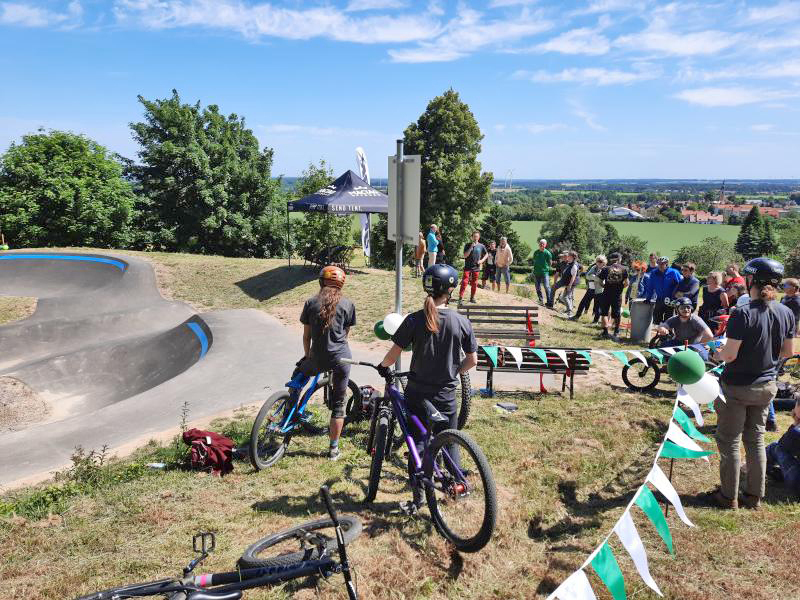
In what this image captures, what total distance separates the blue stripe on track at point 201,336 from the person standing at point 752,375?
9.34 meters

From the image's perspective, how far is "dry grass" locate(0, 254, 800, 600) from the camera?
12.2 feet

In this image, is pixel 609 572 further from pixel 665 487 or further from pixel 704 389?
pixel 704 389

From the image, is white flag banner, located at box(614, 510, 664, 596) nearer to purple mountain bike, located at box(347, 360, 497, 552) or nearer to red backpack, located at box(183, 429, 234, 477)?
purple mountain bike, located at box(347, 360, 497, 552)

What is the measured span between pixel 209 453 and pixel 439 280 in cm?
329

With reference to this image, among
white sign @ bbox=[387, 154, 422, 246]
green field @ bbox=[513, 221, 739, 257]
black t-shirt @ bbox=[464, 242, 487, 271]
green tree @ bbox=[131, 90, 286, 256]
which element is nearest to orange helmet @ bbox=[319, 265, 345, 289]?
white sign @ bbox=[387, 154, 422, 246]

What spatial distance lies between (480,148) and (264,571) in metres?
36.4

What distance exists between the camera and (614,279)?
40.9 feet

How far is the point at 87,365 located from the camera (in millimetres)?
11695

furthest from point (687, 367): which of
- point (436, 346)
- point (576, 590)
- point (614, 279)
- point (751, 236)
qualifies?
point (751, 236)

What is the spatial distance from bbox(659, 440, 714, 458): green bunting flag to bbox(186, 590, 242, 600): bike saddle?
3609 millimetres

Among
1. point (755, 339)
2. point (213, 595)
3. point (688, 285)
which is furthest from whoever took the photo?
point (688, 285)

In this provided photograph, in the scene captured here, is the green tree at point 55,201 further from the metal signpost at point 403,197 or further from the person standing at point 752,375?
the person standing at point 752,375

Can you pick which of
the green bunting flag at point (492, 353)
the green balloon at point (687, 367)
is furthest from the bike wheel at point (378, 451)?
the green bunting flag at point (492, 353)

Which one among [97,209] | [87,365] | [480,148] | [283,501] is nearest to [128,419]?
[283,501]
